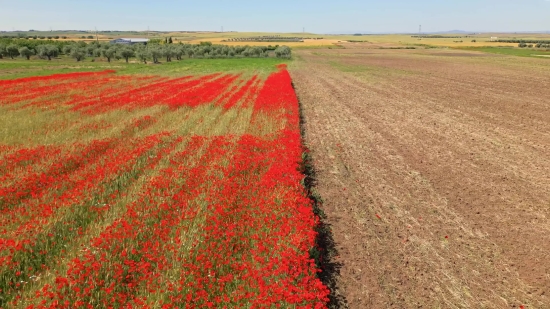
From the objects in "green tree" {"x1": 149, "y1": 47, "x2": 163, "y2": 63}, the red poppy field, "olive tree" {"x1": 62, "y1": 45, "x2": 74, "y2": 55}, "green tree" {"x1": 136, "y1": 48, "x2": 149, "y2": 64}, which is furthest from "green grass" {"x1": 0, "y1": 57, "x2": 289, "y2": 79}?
the red poppy field

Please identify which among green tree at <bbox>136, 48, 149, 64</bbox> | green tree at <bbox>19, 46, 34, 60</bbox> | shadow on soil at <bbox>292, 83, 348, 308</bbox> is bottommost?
shadow on soil at <bbox>292, 83, 348, 308</bbox>

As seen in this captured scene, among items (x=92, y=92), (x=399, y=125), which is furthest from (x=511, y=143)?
(x=92, y=92)

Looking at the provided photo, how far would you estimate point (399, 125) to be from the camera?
66.9ft

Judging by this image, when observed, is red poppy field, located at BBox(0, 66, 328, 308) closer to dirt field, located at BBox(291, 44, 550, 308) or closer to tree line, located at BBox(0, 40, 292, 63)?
dirt field, located at BBox(291, 44, 550, 308)

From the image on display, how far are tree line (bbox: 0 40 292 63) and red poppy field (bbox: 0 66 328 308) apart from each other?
7584cm

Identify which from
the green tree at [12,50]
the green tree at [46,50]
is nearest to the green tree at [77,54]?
the green tree at [46,50]

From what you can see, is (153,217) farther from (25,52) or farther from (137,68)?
(25,52)

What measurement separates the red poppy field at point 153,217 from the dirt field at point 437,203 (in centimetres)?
146

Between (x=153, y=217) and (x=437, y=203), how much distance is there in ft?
28.2

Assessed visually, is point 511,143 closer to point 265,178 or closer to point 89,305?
point 265,178

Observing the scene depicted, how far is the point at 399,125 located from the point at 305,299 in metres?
16.5

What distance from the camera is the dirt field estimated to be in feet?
23.8

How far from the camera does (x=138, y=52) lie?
90.1 m

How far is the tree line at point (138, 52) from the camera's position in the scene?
8888 centimetres
